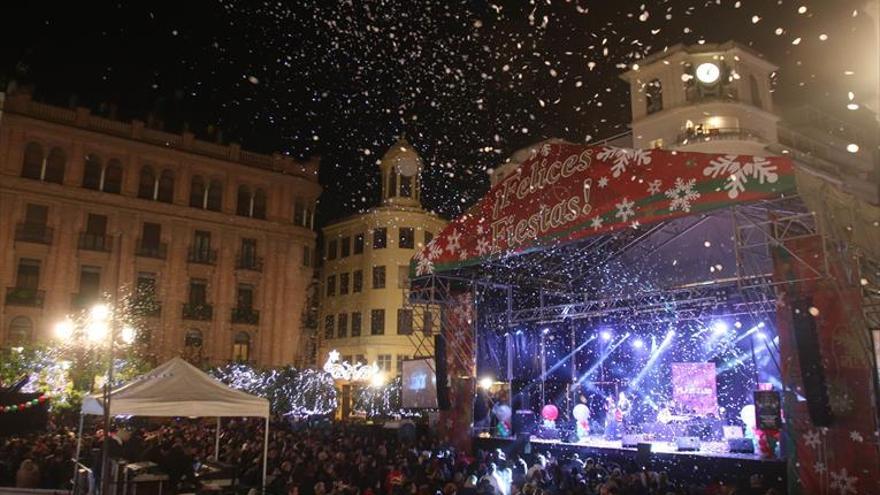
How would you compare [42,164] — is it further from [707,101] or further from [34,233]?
[707,101]

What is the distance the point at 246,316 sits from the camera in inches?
1426

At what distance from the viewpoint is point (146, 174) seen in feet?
114

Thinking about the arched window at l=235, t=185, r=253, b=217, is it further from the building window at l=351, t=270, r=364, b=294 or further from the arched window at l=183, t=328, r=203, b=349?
the building window at l=351, t=270, r=364, b=294

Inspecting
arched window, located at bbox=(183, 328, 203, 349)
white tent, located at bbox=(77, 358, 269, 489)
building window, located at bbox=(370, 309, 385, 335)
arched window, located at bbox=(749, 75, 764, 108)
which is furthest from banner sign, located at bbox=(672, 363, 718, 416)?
arched window, located at bbox=(183, 328, 203, 349)

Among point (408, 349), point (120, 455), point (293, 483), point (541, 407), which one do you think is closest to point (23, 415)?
point (120, 455)

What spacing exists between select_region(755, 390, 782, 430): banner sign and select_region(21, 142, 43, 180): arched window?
3196 centimetres

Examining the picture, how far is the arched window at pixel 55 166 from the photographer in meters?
32.0

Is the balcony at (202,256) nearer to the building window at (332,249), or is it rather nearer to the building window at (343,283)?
the building window at (343,283)

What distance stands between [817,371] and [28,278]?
32.1 m

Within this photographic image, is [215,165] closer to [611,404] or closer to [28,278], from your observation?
[28,278]

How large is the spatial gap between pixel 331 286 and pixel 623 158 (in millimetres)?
35215

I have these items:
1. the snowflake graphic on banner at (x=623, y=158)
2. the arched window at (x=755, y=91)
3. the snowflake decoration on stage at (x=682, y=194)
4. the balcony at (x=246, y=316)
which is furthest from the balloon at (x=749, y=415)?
the balcony at (x=246, y=316)

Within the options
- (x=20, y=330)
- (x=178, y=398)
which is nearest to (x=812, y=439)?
(x=178, y=398)

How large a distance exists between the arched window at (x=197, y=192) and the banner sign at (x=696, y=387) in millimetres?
26906
